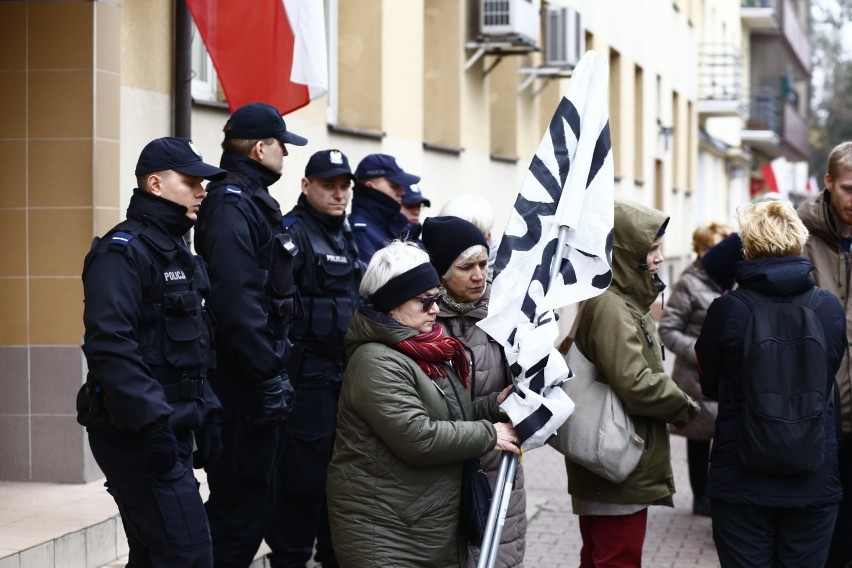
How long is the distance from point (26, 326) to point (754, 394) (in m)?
3.75

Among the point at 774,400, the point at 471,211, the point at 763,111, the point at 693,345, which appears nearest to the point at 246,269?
the point at 471,211

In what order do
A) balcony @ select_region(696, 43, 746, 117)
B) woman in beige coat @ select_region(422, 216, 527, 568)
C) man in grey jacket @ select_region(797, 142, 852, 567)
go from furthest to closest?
balcony @ select_region(696, 43, 746, 117) → man in grey jacket @ select_region(797, 142, 852, 567) → woman in beige coat @ select_region(422, 216, 527, 568)

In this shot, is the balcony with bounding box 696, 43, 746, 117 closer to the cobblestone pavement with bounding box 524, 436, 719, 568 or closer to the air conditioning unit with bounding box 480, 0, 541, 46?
the air conditioning unit with bounding box 480, 0, 541, 46

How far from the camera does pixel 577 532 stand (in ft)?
27.3

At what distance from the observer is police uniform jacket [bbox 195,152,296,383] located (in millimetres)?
5488

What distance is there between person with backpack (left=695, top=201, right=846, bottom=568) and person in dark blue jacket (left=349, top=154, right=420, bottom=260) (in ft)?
8.21

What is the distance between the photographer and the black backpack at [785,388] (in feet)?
16.5

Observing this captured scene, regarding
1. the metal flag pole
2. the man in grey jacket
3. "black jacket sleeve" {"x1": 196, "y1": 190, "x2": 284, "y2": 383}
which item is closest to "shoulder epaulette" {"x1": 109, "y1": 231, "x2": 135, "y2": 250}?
"black jacket sleeve" {"x1": 196, "y1": 190, "x2": 284, "y2": 383}

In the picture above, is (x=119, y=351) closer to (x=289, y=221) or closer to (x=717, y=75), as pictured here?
(x=289, y=221)

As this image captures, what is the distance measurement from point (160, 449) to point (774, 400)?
7.08 feet

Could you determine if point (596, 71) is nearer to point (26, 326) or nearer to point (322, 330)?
point (322, 330)

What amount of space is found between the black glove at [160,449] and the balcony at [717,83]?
2705 centimetres

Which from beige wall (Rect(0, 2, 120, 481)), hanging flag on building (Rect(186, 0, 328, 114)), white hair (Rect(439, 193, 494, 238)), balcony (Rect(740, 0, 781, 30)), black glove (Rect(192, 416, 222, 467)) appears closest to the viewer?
black glove (Rect(192, 416, 222, 467))

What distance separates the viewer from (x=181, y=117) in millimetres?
7676
